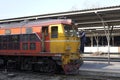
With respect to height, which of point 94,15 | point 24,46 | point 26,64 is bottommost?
point 26,64

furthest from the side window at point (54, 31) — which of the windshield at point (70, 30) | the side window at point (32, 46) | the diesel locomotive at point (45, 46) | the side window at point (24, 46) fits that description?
the side window at point (24, 46)

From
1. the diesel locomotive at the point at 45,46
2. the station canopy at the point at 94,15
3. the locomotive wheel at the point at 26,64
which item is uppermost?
the station canopy at the point at 94,15

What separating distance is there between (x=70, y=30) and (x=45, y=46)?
6.01 feet

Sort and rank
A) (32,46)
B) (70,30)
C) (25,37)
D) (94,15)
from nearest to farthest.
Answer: (70,30) < (32,46) < (25,37) < (94,15)

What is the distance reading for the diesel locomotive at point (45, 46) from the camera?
51.6 ft

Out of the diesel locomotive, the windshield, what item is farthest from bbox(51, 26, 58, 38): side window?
the windshield

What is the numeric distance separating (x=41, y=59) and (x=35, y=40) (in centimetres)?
125

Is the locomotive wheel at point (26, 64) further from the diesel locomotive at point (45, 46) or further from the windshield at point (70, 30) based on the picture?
the windshield at point (70, 30)

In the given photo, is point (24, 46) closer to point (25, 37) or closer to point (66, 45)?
point (25, 37)

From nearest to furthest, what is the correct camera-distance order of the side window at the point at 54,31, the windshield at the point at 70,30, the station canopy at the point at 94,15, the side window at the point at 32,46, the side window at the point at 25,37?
1. the side window at the point at 54,31
2. the windshield at the point at 70,30
3. the side window at the point at 32,46
4. the side window at the point at 25,37
5. the station canopy at the point at 94,15

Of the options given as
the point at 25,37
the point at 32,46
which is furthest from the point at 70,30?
the point at 25,37

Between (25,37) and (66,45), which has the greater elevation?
(25,37)

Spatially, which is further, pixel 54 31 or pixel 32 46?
pixel 32 46

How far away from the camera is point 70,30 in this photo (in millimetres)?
16391
